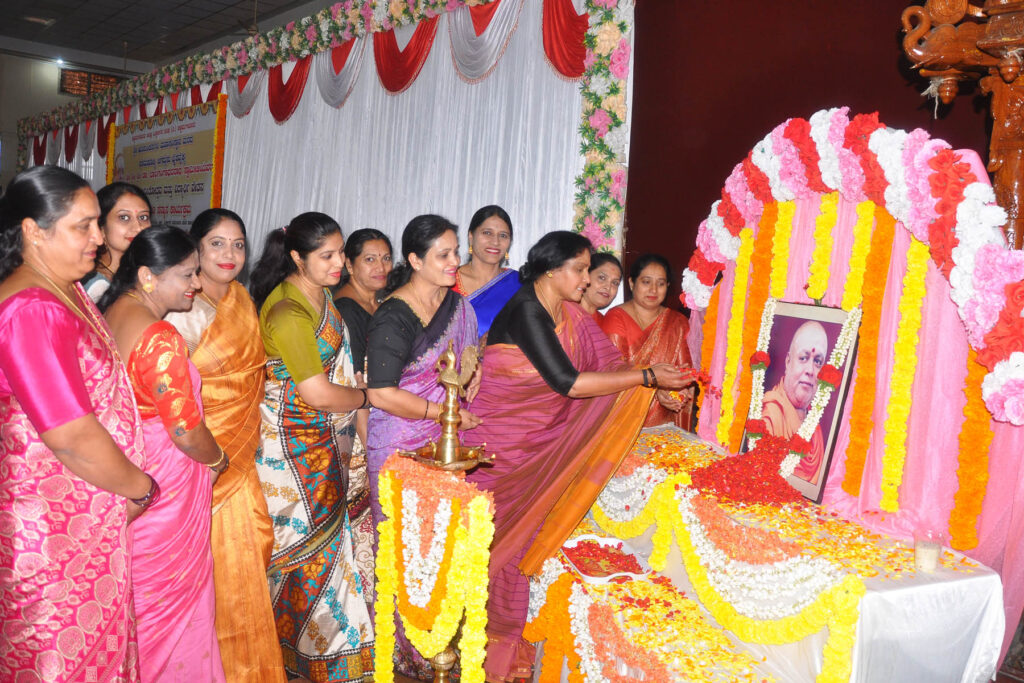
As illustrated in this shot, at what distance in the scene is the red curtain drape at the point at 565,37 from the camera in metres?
5.14

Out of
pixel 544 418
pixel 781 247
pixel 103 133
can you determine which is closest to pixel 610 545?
pixel 544 418

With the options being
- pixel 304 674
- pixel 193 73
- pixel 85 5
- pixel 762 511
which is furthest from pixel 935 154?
pixel 85 5

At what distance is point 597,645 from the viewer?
8.19 feet

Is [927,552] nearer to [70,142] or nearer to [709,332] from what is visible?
[709,332]

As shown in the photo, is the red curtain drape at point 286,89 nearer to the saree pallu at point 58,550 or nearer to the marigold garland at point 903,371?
the saree pallu at point 58,550

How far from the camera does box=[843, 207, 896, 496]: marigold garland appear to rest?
2518 millimetres

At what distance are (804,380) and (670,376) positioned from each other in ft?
1.54

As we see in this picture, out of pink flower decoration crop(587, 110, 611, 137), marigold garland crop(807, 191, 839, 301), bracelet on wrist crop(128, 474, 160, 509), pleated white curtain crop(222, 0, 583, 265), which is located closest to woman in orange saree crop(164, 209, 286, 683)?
bracelet on wrist crop(128, 474, 160, 509)

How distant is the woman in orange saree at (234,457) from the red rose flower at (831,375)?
1.93m

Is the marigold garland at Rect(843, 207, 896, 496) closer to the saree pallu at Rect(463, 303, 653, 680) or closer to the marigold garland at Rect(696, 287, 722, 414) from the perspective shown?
the saree pallu at Rect(463, 303, 653, 680)

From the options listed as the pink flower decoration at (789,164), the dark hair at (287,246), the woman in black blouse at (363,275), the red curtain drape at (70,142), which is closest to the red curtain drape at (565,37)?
the woman in black blouse at (363,275)

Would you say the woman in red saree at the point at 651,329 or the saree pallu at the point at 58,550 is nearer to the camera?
the saree pallu at the point at 58,550

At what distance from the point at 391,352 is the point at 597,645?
3.89 ft

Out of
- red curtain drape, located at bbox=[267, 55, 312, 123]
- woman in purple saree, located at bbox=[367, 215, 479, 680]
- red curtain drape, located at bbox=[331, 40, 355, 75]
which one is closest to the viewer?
woman in purple saree, located at bbox=[367, 215, 479, 680]
